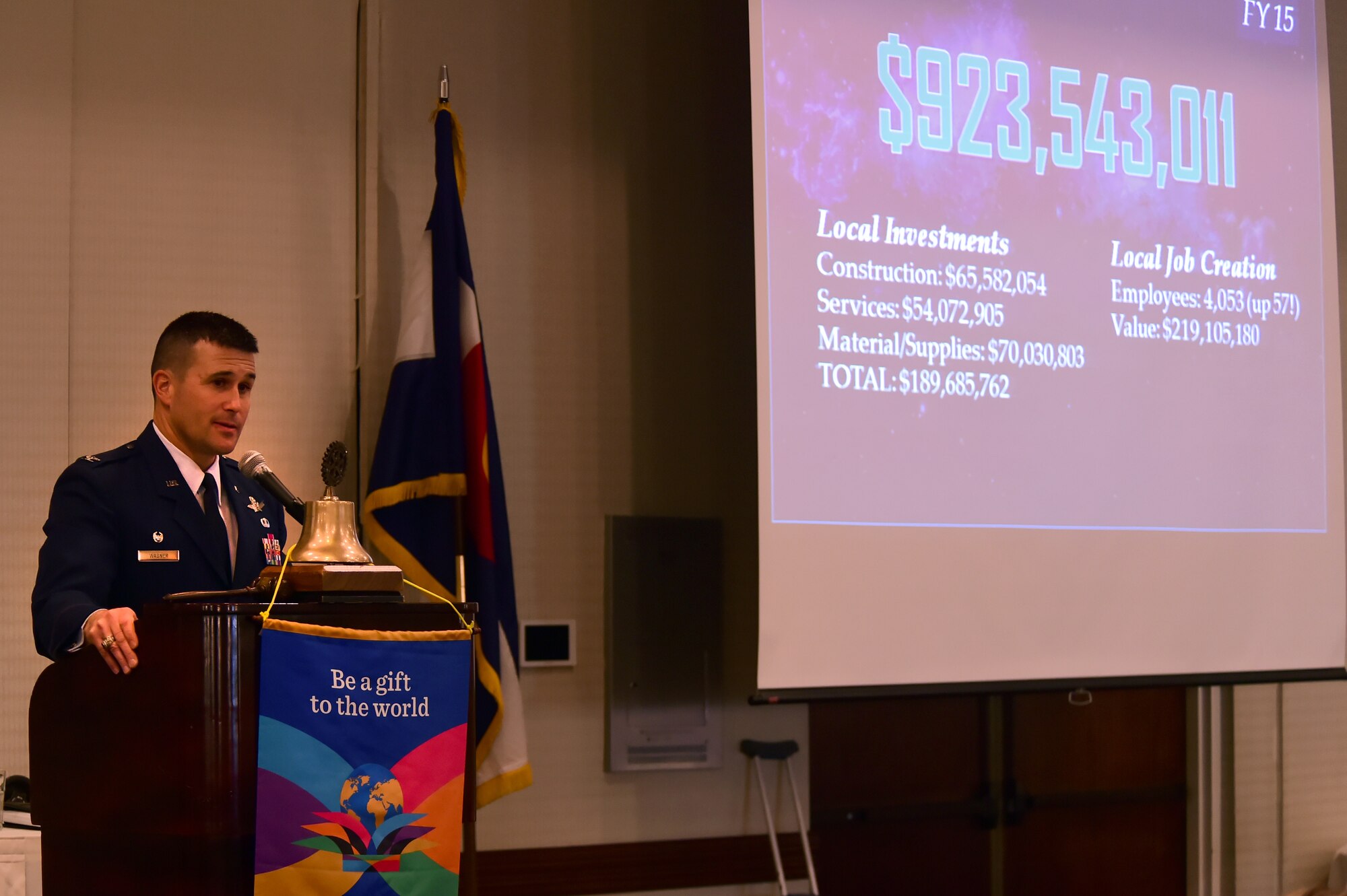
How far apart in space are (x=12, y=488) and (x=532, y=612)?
1388mm

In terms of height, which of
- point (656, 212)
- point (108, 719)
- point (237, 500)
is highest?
point (656, 212)

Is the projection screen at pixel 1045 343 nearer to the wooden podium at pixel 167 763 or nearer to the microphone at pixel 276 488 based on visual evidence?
the microphone at pixel 276 488

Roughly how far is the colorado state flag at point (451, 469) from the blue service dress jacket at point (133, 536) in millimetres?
802

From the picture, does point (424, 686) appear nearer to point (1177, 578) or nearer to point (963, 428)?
point (963, 428)

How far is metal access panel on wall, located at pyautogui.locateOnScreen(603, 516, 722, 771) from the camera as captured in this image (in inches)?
153

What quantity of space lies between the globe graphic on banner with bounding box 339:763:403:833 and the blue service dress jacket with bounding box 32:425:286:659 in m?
0.65

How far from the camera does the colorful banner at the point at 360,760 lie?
1903mm

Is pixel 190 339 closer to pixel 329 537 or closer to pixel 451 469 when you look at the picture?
pixel 329 537

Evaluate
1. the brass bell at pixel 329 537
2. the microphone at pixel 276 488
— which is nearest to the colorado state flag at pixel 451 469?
the microphone at pixel 276 488

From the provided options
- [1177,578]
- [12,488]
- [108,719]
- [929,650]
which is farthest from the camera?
[1177,578]

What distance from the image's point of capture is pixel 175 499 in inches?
102

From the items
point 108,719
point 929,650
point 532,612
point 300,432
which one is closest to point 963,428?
point 929,650

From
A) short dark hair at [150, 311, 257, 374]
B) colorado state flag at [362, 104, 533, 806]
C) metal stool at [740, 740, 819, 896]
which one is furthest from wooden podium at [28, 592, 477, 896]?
metal stool at [740, 740, 819, 896]

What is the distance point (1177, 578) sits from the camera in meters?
3.94
